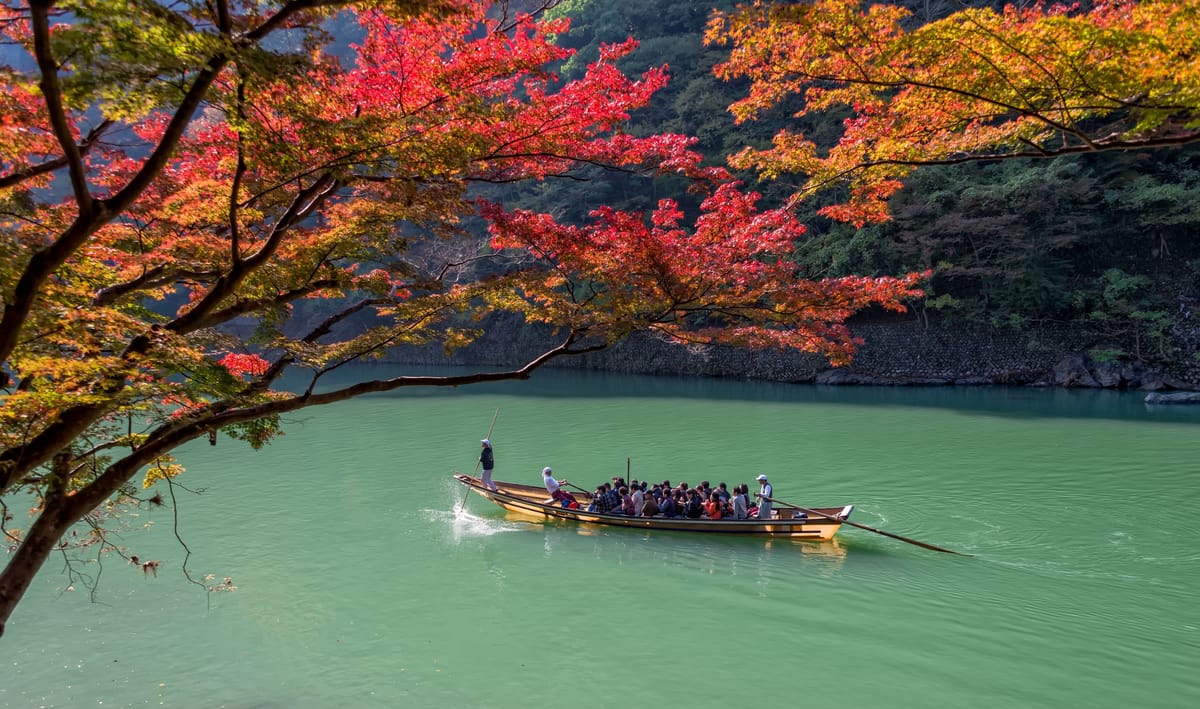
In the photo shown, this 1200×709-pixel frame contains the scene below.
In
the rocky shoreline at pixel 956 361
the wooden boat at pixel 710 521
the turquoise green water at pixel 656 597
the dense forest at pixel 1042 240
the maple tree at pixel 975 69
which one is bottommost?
the turquoise green water at pixel 656 597

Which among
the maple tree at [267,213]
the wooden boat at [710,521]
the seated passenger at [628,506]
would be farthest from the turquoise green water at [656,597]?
the maple tree at [267,213]

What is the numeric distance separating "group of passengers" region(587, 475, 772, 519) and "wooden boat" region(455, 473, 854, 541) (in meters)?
0.15

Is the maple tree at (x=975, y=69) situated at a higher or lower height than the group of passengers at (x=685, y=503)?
higher

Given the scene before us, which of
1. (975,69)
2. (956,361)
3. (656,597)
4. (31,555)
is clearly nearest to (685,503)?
(656,597)

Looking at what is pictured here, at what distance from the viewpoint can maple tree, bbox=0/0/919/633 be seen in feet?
9.66

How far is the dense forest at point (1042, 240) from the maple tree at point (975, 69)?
16.5 metres

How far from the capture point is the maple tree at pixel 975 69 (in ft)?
11.5

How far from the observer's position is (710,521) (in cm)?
962

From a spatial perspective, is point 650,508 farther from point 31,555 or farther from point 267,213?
point 31,555

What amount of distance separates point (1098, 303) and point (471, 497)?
2298 centimetres

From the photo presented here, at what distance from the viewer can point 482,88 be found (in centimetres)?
483

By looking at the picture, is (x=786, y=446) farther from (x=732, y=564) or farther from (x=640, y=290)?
(x=640, y=290)

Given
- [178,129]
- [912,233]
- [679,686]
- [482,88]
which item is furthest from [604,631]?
[912,233]

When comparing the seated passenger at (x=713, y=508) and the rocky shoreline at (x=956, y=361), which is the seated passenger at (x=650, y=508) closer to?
the seated passenger at (x=713, y=508)
